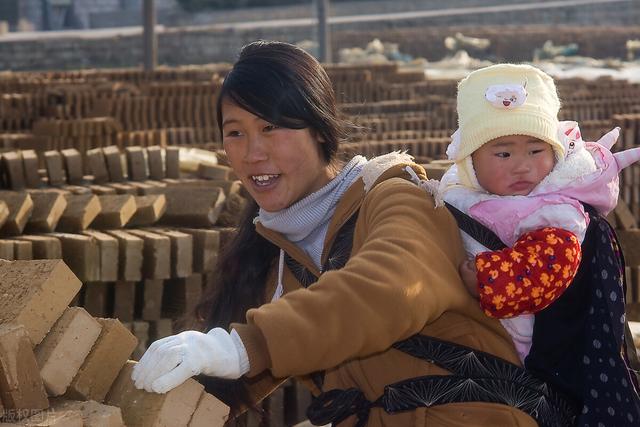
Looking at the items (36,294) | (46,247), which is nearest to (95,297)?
(46,247)

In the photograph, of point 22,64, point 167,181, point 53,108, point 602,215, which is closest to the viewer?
point 602,215

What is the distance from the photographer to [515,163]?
283cm

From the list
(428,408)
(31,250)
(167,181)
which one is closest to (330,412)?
(428,408)

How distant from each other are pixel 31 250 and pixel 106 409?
9.99 ft

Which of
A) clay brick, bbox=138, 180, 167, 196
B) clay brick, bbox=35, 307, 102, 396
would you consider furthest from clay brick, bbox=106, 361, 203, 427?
clay brick, bbox=138, 180, 167, 196

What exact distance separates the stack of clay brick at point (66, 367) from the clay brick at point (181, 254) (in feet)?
9.47

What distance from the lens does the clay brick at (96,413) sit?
2389 millimetres

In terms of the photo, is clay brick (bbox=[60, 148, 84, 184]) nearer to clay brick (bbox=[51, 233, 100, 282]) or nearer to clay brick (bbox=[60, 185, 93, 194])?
clay brick (bbox=[60, 185, 93, 194])

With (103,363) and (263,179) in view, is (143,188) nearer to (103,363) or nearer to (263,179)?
A: (263,179)

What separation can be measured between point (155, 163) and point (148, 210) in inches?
58.4

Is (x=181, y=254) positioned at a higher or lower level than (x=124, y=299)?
higher

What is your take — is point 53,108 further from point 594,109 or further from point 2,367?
point 2,367

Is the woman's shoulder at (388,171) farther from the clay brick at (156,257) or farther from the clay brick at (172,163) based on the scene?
the clay brick at (172,163)

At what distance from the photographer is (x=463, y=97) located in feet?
9.59
